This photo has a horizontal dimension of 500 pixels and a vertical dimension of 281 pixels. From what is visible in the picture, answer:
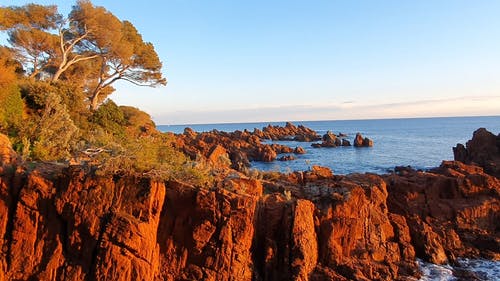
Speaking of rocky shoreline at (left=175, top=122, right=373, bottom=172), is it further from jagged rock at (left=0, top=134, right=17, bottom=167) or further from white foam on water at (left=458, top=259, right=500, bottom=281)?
white foam on water at (left=458, top=259, right=500, bottom=281)

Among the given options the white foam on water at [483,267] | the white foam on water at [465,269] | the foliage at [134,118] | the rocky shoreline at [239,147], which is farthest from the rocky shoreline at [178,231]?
the rocky shoreline at [239,147]

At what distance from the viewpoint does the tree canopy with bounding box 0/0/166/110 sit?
22703mm

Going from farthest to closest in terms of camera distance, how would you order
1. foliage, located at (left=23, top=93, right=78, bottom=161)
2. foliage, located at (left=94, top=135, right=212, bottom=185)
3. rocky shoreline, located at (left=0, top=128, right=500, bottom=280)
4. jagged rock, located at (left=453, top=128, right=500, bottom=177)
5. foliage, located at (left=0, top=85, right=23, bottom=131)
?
jagged rock, located at (left=453, top=128, right=500, bottom=177) → foliage, located at (left=0, top=85, right=23, bottom=131) → foliage, located at (left=23, top=93, right=78, bottom=161) → foliage, located at (left=94, top=135, right=212, bottom=185) → rocky shoreline, located at (left=0, top=128, right=500, bottom=280)

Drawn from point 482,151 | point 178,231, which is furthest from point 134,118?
point 482,151

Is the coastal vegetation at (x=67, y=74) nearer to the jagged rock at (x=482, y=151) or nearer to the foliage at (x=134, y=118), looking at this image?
the foliage at (x=134, y=118)

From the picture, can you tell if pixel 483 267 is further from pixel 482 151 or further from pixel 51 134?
pixel 482 151

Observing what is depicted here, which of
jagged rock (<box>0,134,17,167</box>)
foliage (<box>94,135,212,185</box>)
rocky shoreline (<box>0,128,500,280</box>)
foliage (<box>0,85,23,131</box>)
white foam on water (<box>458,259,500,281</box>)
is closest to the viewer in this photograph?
rocky shoreline (<box>0,128,500,280</box>)

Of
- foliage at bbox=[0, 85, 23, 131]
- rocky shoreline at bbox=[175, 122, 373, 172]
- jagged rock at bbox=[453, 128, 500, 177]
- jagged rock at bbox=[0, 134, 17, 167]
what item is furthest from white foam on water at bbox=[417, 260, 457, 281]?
jagged rock at bbox=[453, 128, 500, 177]

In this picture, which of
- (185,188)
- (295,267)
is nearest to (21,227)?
(185,188)

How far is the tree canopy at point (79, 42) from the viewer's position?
74.5 ft

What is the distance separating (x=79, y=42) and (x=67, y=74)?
289 centimetres

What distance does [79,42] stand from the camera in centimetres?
2425

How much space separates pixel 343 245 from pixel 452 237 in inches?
237

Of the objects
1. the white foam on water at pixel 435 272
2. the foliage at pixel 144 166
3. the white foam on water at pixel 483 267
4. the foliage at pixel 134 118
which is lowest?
the white foam on water at pixel 483 267
